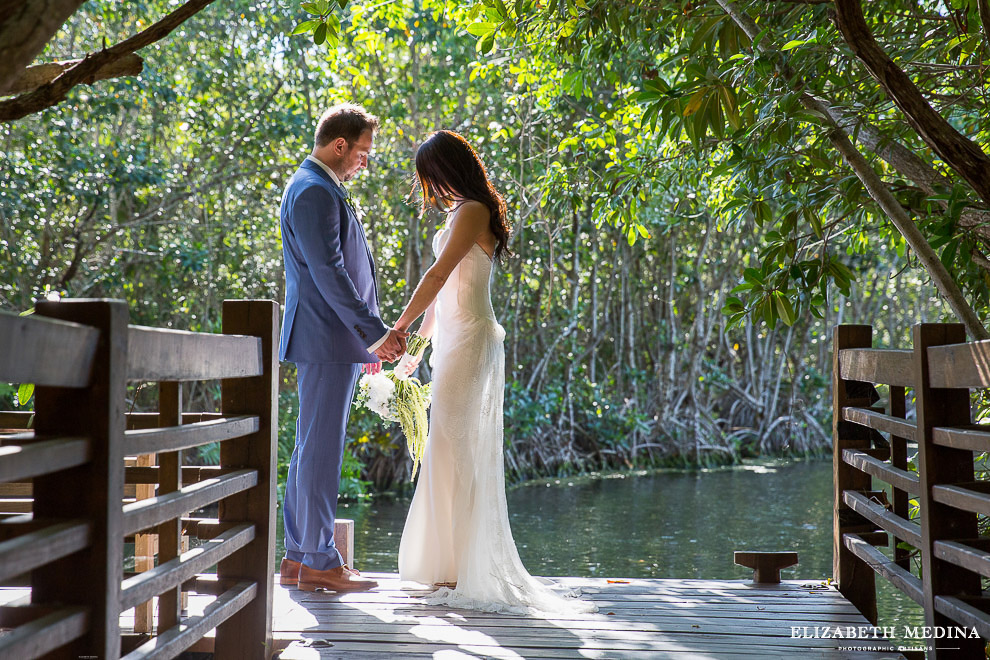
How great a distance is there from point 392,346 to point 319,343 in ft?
0.92

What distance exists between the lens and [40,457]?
1.46 meters

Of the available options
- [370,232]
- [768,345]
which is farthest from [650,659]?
[768,345]

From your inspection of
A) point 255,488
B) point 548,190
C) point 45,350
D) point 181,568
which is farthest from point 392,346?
point 548,190

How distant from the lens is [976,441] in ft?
7.11

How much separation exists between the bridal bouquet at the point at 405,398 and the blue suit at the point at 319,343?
283 millimetres

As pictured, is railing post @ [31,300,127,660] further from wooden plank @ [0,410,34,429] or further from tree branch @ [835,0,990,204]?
tree branch @ [835,0,990,204]

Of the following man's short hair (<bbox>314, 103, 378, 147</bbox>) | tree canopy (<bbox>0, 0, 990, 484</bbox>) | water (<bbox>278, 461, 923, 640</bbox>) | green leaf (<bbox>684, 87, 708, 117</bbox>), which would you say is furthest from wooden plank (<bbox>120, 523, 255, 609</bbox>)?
water (<bbox>278, 461, 923, 640</bbox>)

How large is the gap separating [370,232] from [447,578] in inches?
294

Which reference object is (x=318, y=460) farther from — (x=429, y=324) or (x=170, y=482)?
(x=170, y=482)

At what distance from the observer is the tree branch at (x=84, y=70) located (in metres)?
1.92

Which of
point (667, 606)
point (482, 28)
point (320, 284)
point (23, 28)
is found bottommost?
point (667, 606)

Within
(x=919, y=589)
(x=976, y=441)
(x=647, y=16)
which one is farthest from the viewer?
(x=647, y=16)

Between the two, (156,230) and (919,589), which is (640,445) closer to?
(156,230)

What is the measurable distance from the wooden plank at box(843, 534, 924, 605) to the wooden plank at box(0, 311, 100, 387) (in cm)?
232
